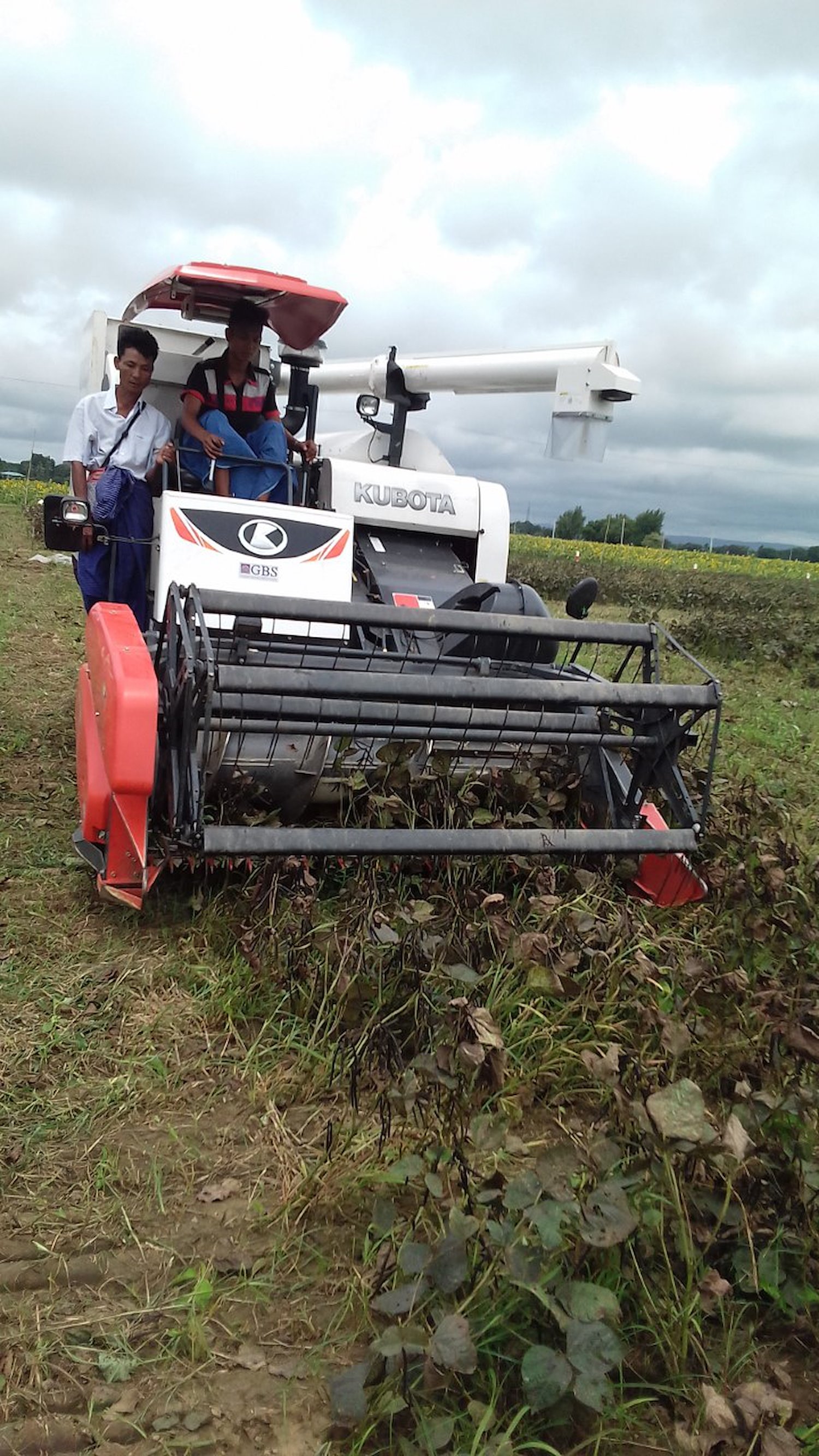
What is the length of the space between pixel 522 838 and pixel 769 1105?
1.36m

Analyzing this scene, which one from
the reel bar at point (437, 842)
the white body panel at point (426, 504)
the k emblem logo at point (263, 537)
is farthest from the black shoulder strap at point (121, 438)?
the reel bar at point (437, 842)

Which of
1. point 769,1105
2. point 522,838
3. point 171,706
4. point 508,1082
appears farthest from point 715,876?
point 171,706

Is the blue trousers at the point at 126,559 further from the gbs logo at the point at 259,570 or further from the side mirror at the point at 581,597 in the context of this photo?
the side mirror at the point at 581,597

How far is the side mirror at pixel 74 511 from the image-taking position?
4676mm

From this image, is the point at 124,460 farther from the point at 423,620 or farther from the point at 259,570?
the point at 423,620

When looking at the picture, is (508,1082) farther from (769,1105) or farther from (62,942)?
(62,942)

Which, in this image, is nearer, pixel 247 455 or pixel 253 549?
pixel 253 549

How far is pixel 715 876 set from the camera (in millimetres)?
3801

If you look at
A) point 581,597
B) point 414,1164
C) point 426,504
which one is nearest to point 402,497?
point 426,504

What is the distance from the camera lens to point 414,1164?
2203 millimetres

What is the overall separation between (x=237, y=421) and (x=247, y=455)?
0.23 metres

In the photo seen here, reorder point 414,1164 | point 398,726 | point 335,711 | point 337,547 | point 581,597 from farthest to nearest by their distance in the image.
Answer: point 337,547, point 581,597, point 398,726, point 335,711, point 414,1164

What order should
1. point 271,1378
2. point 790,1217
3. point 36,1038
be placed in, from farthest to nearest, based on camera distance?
point 36,1038
point 790,1217
point 271,1378

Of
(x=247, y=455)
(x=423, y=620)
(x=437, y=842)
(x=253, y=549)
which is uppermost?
(x=247, y=455)
